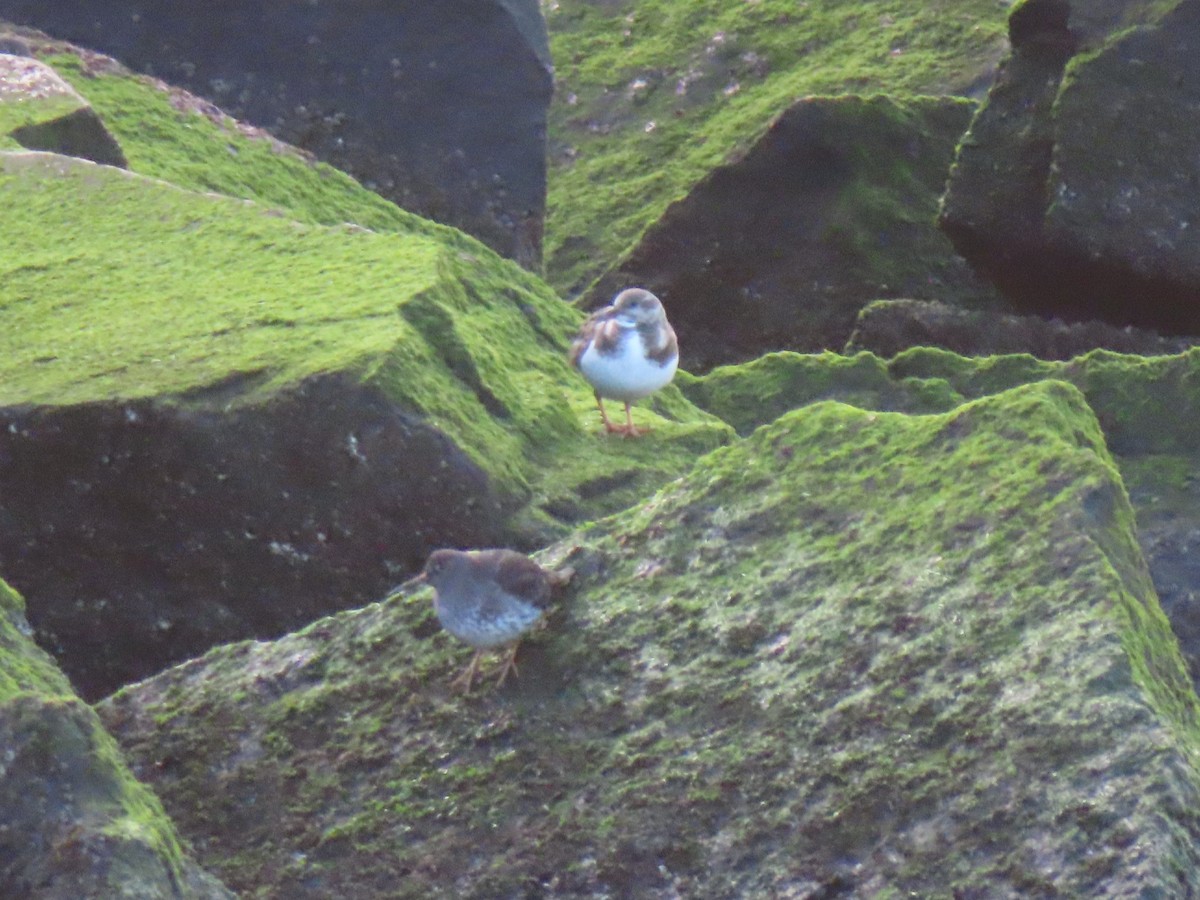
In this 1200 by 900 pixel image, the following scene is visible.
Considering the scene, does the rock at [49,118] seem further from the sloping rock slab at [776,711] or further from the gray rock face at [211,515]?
the sloping rock slab at [776,711]

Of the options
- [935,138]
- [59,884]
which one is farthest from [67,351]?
[935,138]

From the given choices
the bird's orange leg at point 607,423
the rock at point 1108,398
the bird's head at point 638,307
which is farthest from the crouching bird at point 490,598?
the bird's head at point 638,307

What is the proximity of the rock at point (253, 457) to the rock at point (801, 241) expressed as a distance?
4185 mm

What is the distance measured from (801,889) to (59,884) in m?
1.91

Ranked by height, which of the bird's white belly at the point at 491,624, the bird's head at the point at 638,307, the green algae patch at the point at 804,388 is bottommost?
the green algae patch at the point at 804,388

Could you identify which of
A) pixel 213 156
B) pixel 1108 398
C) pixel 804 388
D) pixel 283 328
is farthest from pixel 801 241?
pixel 283 328

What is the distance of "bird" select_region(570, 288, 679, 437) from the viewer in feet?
28.3

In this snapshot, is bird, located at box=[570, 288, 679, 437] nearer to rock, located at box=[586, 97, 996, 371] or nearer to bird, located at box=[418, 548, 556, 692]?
bird, located at box=[418, 548, 556, 692]

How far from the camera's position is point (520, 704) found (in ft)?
18.2

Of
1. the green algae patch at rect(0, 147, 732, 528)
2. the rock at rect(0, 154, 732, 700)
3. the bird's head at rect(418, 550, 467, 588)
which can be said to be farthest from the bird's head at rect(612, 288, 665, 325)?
the bird's head at rect(418, 550, 467, 588)

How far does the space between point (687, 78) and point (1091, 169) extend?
6238mm

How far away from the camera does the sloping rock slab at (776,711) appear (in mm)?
4672

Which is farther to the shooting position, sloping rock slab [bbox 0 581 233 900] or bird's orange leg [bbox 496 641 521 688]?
bird's orange leg [bbox 496 641 521 688]

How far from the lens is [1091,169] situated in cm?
1060
